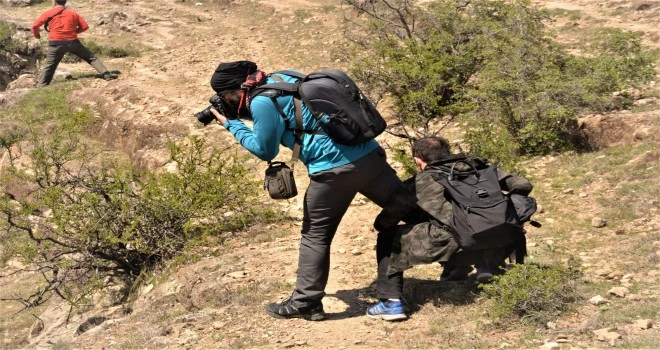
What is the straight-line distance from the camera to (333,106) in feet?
11.8

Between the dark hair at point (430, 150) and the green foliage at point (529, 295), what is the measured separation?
2.46 feet

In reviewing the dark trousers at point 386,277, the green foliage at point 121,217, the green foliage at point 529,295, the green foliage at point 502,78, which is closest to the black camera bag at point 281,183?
the dark trousers at point 386,277

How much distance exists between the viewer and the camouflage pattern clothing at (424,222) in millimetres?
3781

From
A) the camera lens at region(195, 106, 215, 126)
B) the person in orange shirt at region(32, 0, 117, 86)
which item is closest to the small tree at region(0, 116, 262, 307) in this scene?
the camera lens at region(195, 106, 215, 126)

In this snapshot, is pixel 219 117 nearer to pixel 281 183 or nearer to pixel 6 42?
pixel 281 183

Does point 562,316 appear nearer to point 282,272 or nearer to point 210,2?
point 282,272

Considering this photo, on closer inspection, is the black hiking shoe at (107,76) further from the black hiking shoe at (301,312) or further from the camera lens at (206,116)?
the black hiking shoe at (301,312)

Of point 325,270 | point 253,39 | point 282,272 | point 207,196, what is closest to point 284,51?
point 253,39

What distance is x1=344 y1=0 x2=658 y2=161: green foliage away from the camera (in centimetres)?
666

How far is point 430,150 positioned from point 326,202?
28.3 inches

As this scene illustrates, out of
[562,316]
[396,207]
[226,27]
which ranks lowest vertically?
[226,27]

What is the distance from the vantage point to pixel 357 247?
17.6ft

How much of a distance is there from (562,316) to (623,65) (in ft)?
15.0

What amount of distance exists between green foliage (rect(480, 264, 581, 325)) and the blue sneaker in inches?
18.8
